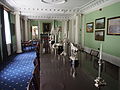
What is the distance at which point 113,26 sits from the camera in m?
4.20

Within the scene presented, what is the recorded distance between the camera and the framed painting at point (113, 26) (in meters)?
3.99

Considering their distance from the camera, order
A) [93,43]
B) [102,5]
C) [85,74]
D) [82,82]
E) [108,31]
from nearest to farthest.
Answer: [82,82]
[85,74]
[108,31]
[102,5]
[93,43]

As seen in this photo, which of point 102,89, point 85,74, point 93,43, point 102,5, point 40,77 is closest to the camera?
point 102,89

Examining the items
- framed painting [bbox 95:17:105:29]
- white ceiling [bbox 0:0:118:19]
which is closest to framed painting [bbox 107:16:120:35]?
framed painting [bbox 95:17:105:29]

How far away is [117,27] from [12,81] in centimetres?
389

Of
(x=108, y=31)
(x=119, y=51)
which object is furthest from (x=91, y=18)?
(x=119, y=51)

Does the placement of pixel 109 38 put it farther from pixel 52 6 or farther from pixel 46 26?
pixel 46 26

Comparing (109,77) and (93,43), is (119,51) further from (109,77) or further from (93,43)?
(109,77)

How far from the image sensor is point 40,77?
1.52m

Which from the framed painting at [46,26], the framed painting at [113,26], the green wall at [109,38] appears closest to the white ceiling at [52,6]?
the green wall at [109,38]

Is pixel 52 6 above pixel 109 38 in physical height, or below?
above

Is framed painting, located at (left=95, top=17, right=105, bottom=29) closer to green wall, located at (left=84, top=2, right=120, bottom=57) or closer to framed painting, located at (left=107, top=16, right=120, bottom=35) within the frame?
green wall, located at (left=84, top=2, right=120, bottom=57)

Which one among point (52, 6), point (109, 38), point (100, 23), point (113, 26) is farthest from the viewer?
point (52, 6)

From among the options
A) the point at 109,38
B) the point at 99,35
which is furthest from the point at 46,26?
the point at 109,38
